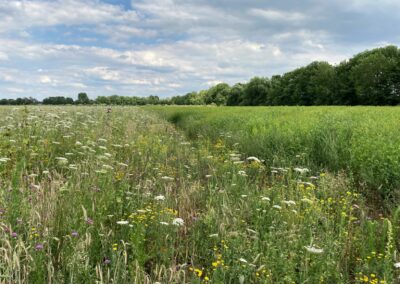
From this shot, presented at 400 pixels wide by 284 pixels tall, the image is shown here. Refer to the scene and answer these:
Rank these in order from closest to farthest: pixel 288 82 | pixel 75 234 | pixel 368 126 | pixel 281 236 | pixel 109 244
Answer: pixel 75 234 < pixel 109 244 < pixel 281 236 < pixel 368 126 < pixel 288 82

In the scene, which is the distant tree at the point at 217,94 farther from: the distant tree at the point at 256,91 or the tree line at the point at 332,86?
the distant tree at the point at 256,91

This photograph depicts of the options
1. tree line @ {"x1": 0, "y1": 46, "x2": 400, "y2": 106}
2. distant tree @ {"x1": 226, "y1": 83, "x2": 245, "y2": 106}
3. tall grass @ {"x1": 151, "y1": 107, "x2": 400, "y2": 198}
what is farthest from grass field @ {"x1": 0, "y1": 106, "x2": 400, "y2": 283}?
distant tree @ {"x1": 226, "y1": 83, "x2": 245, "y2": 106}

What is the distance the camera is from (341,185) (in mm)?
6727

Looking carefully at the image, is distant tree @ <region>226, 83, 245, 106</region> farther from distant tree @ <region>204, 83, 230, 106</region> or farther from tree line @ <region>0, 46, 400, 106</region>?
distant tree @ <region>204, 83, 230, 106</region>

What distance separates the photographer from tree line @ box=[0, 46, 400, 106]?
63594 mm

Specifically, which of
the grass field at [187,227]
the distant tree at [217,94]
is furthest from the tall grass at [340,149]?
the distant tree at [217,94]

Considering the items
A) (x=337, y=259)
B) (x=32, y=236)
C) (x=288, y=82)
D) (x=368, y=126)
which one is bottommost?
(x=337, y=259)

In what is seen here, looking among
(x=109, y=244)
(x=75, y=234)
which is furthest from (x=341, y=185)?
(x=75, y=234)

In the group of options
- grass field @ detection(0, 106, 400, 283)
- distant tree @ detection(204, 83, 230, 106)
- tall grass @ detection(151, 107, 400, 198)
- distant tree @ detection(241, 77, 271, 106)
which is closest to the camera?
grass field @ detection(0, 106, 400, 283)

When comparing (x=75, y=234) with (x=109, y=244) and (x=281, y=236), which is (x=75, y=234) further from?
(x=281, y=236)

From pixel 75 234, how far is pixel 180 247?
4.18 ft

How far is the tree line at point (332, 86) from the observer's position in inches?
2504

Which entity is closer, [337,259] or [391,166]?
[337,259]

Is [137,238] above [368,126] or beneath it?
beneath
